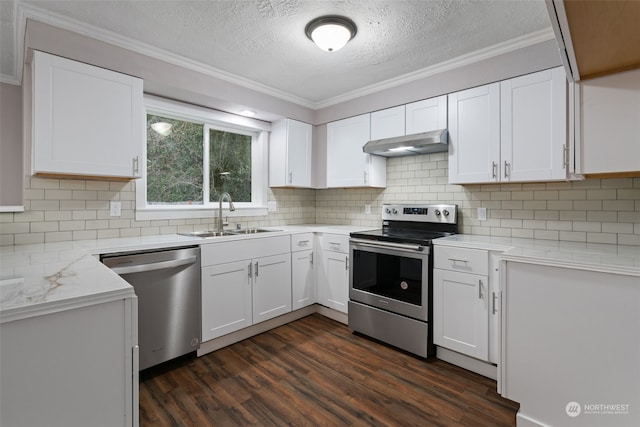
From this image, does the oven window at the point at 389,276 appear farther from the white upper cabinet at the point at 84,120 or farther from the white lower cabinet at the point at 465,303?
the white upper cabinet at the point at 84,120

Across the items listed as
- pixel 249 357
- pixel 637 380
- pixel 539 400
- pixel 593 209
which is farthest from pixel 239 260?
pixel 593 209

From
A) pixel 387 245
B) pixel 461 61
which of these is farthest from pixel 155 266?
pixel 461 61

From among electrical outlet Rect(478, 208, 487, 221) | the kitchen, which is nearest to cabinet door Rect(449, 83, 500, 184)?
the kitchen

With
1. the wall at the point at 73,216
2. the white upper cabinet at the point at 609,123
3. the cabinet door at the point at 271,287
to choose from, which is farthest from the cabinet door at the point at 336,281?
the white upper cabinet at the point at 609,123

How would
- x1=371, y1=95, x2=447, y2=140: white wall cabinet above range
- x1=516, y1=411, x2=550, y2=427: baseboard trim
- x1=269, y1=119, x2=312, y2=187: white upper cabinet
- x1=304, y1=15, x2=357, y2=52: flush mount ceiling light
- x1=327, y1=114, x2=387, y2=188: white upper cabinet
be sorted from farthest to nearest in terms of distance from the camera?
1. x1=269, y1=119, x2=312, y2=187: white upper cabinet
2. x1=327, y1=114, x2=387, y2=188: white upper cabinet
3. x1=371, y1=95, x2=447, y2=140: white wall cabinet above range
4. x1=304, y1=15, x2=357, y2=52: flush mount ceiling light
5. x1=516, y1=411, x2=550, y2=427: baseboard trim

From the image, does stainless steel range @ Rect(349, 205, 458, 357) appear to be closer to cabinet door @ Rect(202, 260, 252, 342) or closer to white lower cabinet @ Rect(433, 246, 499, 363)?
white lower cabinet @ Rect(433, 246, 499, 363)

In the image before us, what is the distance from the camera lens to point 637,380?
4.72 feet

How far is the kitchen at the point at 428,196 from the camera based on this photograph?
2.17 meters

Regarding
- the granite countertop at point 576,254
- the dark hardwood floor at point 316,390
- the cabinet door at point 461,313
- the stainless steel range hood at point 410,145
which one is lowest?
the dark hardwood floor at point 316,390

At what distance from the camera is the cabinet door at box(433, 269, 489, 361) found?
7.36 ft

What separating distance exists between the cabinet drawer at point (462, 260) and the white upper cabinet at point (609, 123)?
0.84 m

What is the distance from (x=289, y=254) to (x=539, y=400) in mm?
2173

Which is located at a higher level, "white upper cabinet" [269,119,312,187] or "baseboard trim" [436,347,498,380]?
"white upper cabinet" [269,119,312,187]

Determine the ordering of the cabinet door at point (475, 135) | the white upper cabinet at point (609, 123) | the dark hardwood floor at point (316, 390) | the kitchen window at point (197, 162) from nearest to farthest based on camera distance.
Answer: the white upper cabinet at point (609, 123)
the dark hardwood floor at point (316, 390)
the cabinet door at point (475, 135)
the kitchen window at point (197, 162)
